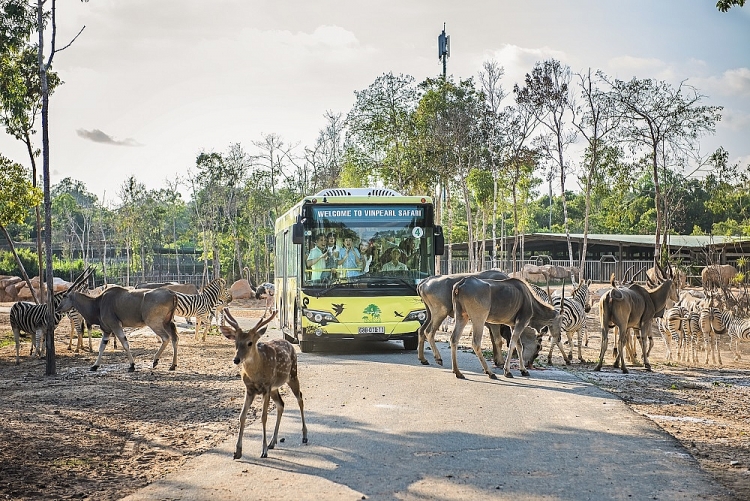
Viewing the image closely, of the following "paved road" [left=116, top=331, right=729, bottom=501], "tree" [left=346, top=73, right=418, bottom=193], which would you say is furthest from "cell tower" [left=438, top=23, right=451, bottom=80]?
"paved road" [left=116, top=331, right=729, bottom=501]

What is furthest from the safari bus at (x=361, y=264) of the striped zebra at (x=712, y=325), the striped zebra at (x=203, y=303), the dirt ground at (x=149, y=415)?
the striped zebra at (x=712, y=325)

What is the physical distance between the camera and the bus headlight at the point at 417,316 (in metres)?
16.7

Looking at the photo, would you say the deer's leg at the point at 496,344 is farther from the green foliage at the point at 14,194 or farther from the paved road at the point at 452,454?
the green foliage at the point at 14,194

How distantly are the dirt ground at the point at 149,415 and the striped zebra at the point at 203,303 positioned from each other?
157 inches

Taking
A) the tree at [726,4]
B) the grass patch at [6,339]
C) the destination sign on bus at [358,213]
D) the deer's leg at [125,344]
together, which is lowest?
the grass patch at [6,339]

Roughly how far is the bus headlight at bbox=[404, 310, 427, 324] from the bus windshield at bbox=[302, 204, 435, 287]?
0.59 m

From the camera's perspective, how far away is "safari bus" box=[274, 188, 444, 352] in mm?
16453

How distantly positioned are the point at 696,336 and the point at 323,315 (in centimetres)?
916

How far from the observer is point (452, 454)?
25.6 ft

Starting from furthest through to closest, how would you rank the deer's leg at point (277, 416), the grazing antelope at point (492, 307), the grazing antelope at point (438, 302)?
the grazing antelope at point (438, 302)
the grazing antelope at point (492, 307)
the deer's leg at point (277, 416)

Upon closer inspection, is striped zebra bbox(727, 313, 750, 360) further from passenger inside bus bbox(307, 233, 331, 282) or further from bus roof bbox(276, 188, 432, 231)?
passenger inside bus bbox(307, 233, 331, 282)

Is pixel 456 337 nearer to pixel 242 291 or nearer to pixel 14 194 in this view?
pixel 14 194

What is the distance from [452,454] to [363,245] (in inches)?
366

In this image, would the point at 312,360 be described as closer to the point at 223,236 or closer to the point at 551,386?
the point at 551,386
